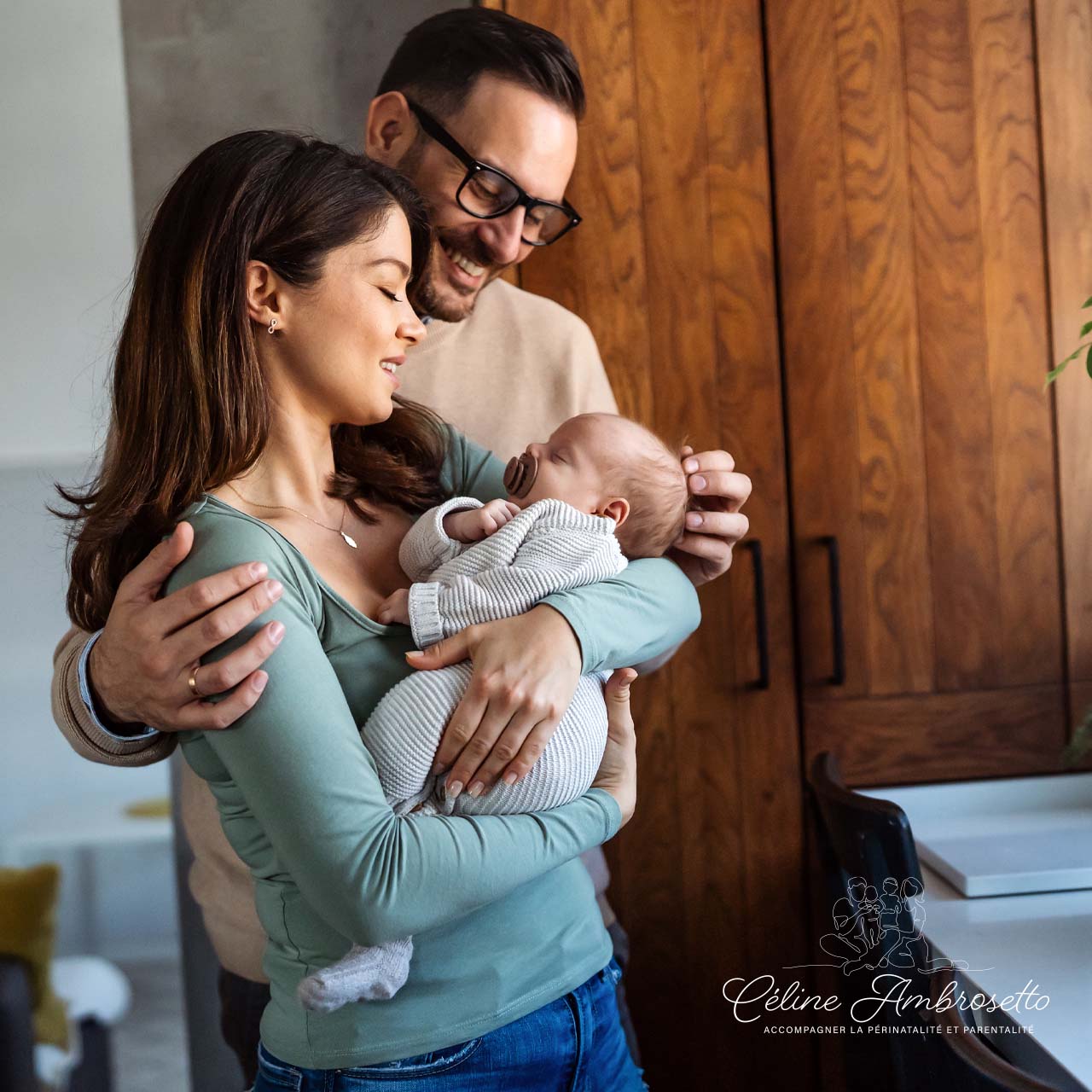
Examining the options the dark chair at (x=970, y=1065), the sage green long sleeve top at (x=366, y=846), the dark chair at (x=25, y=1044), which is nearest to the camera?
the dark chair at (x=970, y=1065)

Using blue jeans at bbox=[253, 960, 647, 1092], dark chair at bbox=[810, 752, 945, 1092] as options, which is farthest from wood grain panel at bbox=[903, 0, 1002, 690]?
blue jeans at bbox=[253, 960, 647, 1092]

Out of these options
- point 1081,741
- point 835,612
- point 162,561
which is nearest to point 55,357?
point 162,561

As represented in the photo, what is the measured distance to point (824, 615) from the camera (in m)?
2.12

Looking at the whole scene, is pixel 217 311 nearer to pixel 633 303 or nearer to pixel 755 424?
pixel 633 303

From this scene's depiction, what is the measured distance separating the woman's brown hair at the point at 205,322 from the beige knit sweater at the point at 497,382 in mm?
568

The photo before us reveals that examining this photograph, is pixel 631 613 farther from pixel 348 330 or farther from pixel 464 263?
pixel 464 263

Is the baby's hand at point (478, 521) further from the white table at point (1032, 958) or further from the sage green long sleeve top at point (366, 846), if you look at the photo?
the white table at point (1032, 958)

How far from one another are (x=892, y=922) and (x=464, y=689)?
0.76m

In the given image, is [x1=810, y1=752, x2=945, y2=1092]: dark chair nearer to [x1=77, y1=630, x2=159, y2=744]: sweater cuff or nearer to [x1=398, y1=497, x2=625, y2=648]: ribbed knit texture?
[x1=398, y1=497, x2=625, y2=648]: ribbed knit texture

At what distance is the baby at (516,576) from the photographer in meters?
0.98

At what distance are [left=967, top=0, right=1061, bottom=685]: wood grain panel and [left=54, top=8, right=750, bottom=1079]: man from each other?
90 centimetres

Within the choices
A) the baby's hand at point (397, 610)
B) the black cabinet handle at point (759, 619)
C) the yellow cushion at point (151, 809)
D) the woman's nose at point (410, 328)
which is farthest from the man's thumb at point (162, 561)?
the black cabinet handle at point (759, 619)

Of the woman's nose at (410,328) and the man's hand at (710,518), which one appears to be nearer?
the woman's nose at (410,328)

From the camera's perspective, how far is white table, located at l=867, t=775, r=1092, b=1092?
112 cm
